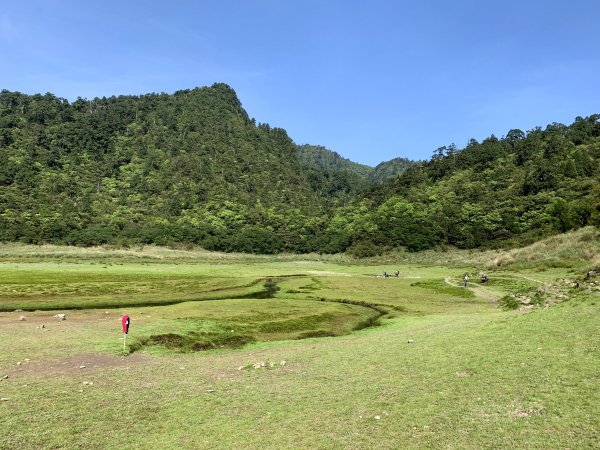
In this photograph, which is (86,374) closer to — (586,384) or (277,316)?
(586,384)

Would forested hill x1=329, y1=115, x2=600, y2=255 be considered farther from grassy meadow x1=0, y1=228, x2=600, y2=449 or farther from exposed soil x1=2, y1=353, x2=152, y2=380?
exposed soil x1=2, y1=353, x2=152, y2=380

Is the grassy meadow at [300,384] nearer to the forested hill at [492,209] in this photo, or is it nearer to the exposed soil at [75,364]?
the exposed soil at [75,364]

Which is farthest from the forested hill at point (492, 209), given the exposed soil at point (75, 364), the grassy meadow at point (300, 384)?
the exposed soil at point (75, 364)

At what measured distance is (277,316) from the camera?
122 feet

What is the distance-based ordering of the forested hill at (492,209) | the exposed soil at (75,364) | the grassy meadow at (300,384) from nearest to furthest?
1. the grassy meadow at (300,384)
2. the exposed soil at (75,364)
3. the forested hill at (492,209)

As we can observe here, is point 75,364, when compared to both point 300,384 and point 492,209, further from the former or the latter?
point 492,209

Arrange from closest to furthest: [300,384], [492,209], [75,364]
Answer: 1. [300,384]
2. [75,364]
3. [492,209]

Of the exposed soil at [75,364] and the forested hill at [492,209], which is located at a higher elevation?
the forested hill at [492,209]

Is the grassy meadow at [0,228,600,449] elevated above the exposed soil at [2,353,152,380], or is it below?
above

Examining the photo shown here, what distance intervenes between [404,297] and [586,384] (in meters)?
41.2

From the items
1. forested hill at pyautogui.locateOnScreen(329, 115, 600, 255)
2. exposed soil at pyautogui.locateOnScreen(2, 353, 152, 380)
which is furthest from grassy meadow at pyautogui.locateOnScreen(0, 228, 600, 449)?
forested hill at pyautogui.locateOnScreen(329, 115, 600, 255)

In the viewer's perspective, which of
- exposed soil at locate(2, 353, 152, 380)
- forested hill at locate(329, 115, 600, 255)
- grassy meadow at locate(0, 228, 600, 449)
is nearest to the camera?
grassy meadow at locate(0, 228, 600, 449)

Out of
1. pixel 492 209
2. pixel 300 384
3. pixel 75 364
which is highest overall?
pixel 492 209

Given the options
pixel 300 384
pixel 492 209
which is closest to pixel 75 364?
pixel 300 384
